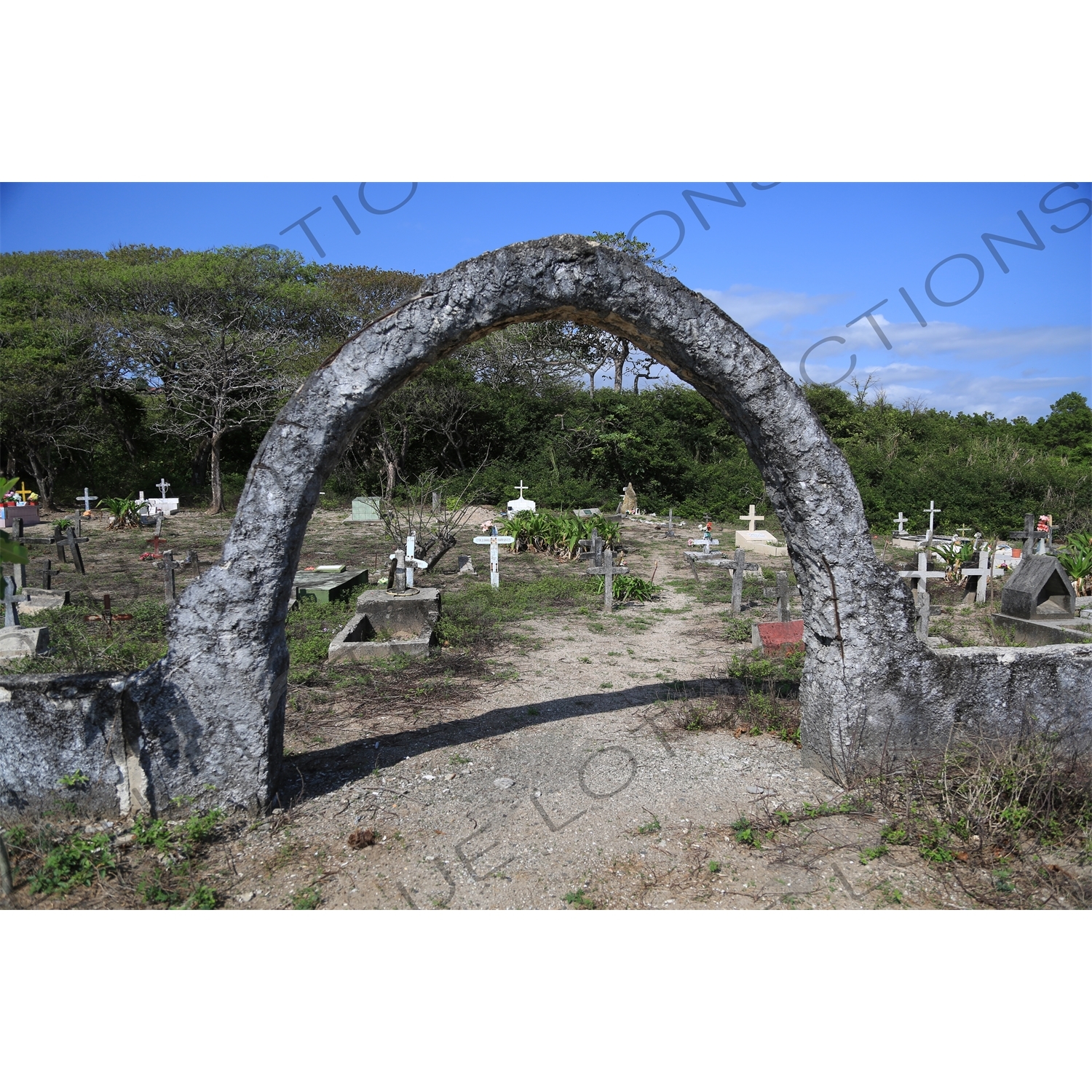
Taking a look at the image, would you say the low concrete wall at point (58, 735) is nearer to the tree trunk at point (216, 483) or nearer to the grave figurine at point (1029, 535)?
the grave figurine at point (1029, 535)

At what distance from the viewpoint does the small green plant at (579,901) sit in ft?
12.6

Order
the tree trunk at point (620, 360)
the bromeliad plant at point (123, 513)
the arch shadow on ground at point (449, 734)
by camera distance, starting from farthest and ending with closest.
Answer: the tree trunk at point (620, 360) → the bromeliad plant at point (123, 513) → the arch shadow on ground at point (449, 734)

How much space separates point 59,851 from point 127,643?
4541 mm

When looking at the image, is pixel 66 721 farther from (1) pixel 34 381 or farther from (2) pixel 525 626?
(1) pixel 34 381

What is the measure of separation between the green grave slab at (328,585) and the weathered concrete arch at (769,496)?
5.94 meters

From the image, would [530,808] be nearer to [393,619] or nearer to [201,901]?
[201,901]

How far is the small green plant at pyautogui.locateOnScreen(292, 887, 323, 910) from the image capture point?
3.83 meters

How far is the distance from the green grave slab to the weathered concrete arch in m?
5.94

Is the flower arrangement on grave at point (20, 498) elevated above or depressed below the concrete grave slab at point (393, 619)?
above

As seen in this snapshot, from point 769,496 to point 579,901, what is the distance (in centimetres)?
287

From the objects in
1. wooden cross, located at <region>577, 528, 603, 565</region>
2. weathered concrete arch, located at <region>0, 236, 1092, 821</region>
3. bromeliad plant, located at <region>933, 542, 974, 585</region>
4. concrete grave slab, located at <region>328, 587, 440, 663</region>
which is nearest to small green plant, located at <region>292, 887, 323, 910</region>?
weathered concrete arch, located at <region>0, 236, 1092, 821</region>

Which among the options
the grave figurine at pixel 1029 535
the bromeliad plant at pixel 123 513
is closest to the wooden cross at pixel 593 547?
the grave figurine at pixel 1029 535

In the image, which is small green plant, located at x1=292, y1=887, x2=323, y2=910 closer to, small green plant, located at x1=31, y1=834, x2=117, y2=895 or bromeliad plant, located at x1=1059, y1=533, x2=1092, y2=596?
small green plant, located at x1=31, y1=834, x2=117, y2=895
